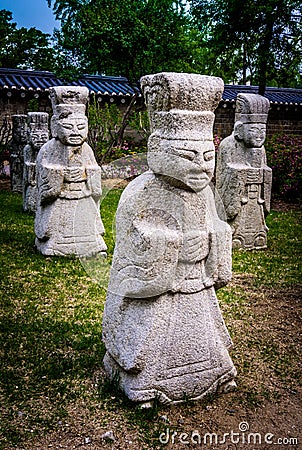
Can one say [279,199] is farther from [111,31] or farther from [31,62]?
[31,62]

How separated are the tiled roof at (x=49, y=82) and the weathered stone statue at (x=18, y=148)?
2.50m

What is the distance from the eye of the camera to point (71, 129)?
6.31 metres

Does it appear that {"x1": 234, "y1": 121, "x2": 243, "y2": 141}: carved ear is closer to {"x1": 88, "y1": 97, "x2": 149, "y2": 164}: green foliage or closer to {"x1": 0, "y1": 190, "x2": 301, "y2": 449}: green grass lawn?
{"x1": 0, "y1": 190, "x2": 301, "y2": 449}: green grass lawn

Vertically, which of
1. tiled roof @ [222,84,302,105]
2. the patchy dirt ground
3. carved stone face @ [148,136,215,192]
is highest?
tiled roof @ [222,84,302,105]

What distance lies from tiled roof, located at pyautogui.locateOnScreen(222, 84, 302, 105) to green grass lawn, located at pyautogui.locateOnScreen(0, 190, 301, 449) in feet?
35.1

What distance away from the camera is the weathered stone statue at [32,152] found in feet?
31.1

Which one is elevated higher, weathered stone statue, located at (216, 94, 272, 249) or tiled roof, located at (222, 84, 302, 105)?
tiled roof, located at (222, 84, 302, 105)

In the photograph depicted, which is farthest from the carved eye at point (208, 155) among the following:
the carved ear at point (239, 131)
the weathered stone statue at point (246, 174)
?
the carved ear at point (239, 131)

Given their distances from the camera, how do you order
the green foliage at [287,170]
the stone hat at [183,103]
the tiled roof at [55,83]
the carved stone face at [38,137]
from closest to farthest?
the stone hat at [183,103] < the carved stone face at [38,137] < the green foliage at [287,170] < the tiled roof at [55,83]

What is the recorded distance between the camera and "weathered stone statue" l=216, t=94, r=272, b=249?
7266 mm

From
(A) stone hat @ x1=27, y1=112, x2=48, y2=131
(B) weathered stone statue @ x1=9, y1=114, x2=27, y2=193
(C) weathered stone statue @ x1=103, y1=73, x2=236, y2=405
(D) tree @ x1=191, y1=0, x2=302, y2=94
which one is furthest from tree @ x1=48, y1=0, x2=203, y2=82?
(C) weathered stone statue @ x1=103, y1=73, x2=236, y2=405

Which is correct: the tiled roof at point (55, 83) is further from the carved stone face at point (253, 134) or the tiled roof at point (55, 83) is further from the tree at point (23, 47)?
the carved stone face at point (253, 134)

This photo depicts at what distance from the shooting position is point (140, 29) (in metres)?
13.3

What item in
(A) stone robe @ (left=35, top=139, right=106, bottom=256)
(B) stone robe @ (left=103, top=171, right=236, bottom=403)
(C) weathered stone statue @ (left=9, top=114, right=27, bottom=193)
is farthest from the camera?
(C) weathered stone statue @ (left=9, top=114, right=27, bottom=193)
